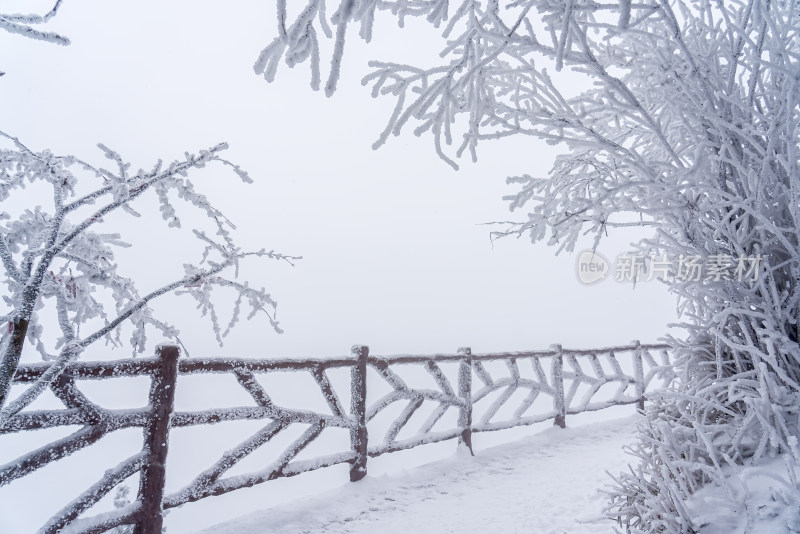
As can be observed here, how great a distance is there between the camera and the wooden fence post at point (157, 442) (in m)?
3.38

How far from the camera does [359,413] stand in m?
5.24

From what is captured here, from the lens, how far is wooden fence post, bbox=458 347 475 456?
6516mm

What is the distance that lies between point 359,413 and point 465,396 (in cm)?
208

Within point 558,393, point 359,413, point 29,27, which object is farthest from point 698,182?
point 558,393

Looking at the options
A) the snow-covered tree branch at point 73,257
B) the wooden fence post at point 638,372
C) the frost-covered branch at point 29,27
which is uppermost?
the frost-covered branch at point 29,27

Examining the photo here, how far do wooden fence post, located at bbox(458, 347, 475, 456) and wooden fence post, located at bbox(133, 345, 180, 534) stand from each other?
4.19m

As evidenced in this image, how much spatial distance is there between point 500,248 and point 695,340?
556 feet

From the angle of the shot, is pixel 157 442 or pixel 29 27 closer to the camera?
pixel 29 27

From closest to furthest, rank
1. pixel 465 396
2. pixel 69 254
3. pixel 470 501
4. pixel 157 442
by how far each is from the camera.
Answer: pixel 69 254 → pixel 157 442 → pixel 470 501 → pixel 465 396

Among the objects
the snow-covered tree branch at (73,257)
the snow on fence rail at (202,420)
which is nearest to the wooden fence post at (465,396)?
the snow on fence rail at (202,420)

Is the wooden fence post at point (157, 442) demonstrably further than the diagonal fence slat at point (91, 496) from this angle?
Yes

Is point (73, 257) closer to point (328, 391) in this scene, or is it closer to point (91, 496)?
point (91, 496)

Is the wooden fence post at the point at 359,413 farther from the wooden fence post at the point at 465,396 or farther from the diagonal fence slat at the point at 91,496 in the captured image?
the diagonal fence slat at the point at 91,496

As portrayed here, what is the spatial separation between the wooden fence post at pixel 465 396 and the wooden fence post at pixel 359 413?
189 centimetres
